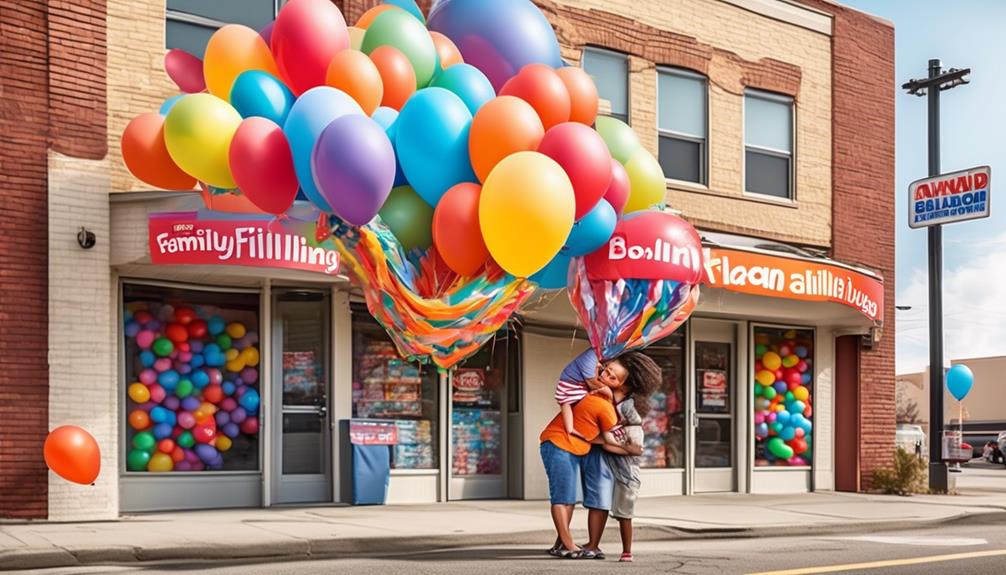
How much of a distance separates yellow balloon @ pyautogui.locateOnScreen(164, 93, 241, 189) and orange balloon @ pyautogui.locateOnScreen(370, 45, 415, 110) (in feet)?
2.86

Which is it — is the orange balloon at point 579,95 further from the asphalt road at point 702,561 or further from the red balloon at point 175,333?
the red balloon at point 175,333

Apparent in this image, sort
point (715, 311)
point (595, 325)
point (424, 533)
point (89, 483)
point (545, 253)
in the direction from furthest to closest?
point (715, 311), point (89, 483), point (424, 533), point (595, 325), point (545, 253)

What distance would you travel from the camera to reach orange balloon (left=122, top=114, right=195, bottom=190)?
7949 millimetres

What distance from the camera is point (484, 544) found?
12.0m

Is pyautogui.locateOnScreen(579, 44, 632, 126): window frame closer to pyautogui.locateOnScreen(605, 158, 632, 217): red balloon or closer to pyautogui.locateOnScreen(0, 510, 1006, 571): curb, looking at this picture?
pyautogui.locateOnScreen(0, 510, 1006, 571): curb

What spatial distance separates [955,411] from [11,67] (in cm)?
4856

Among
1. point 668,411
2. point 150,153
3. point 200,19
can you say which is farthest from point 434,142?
point 668,411

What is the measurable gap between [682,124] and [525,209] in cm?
1245

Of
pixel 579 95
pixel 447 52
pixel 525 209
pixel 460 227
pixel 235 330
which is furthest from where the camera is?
pixel 235 330

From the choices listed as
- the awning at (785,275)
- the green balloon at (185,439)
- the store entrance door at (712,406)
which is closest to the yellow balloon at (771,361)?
the store entrance door at (712,406)

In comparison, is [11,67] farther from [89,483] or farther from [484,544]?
[484,544]

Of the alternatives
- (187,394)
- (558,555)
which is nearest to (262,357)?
(187,394)

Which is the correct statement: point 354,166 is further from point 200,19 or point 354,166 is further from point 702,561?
point 200,19

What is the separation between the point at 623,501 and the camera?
1045 cm
